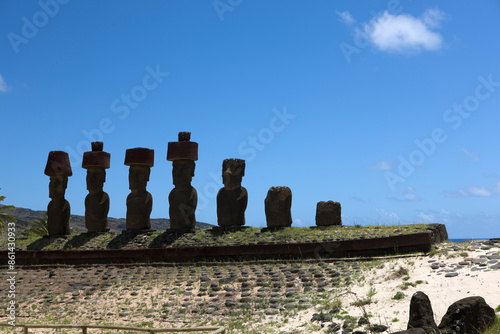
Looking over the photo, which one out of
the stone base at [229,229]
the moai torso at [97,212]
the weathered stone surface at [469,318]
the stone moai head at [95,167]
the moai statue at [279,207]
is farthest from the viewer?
the stone moai head at [95,167]

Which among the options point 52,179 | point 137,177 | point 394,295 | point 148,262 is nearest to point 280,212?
point 148,262

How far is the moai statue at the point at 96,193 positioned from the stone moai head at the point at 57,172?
135 centimetres

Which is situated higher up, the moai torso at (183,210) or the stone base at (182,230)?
the moai torso at (183,210)

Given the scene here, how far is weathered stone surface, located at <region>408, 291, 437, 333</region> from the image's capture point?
332 inches

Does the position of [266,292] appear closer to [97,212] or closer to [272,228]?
[272,228]

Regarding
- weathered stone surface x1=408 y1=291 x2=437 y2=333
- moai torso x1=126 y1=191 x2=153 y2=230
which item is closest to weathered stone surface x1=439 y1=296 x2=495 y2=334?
weathered stone surface x1=408 y1=291 x2=437 y2=333

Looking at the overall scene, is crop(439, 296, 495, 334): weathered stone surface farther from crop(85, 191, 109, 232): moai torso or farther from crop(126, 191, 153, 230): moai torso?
crop(85, 191, 109, 232): moai torso

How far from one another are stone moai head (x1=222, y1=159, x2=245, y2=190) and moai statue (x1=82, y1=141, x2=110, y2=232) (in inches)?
239

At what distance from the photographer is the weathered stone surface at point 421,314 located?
332 inches

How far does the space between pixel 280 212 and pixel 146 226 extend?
619 centimetres

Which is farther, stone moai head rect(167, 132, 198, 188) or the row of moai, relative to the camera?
stone moai head rect(167, 132, 198, 188)

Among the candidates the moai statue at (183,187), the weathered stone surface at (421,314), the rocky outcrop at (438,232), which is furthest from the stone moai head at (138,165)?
the weathered stone surface at (421,314)

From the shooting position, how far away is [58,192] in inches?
938

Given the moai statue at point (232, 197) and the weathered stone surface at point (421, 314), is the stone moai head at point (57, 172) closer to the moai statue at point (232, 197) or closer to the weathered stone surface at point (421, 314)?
the moai statue at point (232, 197)
